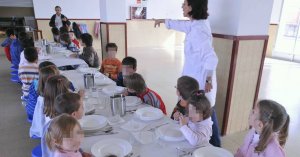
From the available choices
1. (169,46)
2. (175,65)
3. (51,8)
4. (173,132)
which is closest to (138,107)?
(173,132)

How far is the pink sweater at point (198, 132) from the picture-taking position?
125cm

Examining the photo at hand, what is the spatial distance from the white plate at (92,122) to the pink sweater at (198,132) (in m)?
0.53

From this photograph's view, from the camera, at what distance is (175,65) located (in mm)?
6414

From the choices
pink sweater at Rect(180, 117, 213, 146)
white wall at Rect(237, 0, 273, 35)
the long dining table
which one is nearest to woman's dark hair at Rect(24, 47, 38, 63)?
the long dining table

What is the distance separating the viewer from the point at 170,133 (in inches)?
52.7

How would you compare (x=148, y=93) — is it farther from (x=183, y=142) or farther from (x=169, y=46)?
(x=169, y=46)

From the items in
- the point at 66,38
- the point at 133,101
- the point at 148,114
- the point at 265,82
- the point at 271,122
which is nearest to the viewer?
the point at 271,122

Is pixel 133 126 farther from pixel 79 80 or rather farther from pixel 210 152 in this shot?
pixel 79 80

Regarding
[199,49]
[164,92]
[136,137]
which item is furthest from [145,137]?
[164,92]

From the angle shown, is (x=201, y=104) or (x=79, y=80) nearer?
(x=201, y=104)

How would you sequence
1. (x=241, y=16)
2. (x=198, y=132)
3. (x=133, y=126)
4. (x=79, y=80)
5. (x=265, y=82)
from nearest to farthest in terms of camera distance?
1. (x=198, y=132)
2. (x=133, y=126)
3. (x=241, y=16)
4. (x=79, y=80)
5. (x=265, y=82)

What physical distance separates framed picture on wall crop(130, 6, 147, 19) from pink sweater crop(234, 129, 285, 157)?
28.3 ft

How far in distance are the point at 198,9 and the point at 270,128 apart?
1.17 metres

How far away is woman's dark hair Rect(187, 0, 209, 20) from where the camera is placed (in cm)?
195
